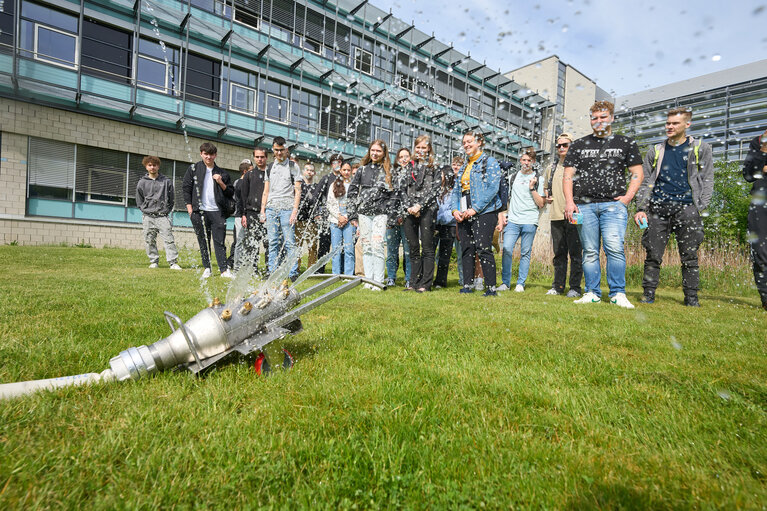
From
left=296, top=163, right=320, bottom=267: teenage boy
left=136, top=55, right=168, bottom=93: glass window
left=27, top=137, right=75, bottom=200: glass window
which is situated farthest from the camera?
left=136, top=55, right=168, bottom=93: glass window

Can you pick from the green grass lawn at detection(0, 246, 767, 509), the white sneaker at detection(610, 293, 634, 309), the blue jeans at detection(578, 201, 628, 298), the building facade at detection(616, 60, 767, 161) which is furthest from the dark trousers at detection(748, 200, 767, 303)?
the green grass lawn at detection(0, 246, 767, 509)

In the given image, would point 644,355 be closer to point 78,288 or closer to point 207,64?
point 78,288

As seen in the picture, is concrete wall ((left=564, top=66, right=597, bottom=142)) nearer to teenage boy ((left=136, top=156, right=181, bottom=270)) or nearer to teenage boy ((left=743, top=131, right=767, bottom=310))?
teenage boy ((left=743, top=131, right=767, bottom=310))

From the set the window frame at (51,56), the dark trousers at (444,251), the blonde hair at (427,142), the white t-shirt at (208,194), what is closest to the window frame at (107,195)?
the window frame at (51,56)

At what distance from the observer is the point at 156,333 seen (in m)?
3.04

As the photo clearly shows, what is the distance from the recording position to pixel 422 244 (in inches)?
264

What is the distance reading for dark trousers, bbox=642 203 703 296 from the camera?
233 inches

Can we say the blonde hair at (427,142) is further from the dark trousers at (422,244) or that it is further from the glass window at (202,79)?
the glass window at (202,79)

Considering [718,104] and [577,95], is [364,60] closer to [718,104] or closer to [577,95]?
[718,104]

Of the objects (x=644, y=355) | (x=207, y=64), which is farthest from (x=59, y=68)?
(x=644, y=355)

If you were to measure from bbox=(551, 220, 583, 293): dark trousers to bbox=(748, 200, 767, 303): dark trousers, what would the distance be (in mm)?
2173

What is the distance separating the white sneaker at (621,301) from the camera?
17.8 ft

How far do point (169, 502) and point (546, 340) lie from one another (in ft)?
9.14

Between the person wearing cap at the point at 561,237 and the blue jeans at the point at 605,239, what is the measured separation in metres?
0.81
